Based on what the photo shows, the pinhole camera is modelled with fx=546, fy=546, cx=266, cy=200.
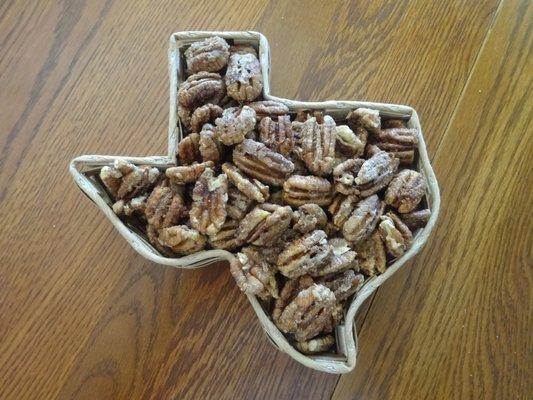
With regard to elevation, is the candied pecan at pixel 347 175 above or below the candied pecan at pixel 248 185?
above

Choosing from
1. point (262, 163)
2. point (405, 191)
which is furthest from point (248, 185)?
point (405, 191)

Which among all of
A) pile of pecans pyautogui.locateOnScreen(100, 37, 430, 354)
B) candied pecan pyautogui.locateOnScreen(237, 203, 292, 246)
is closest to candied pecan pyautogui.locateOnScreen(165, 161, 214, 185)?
pile of pecans pyautogui.locateOnScreen(100, 37, 430, 354)

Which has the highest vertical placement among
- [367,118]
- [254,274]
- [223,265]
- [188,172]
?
[367,118]

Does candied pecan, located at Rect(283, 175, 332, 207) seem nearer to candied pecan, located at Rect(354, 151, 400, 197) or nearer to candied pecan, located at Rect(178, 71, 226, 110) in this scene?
candied pecan, located at Rect(354, 151, 400, 197)

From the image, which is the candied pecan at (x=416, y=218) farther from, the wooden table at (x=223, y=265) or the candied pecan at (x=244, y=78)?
the candied pecan at (x=244, y=78)

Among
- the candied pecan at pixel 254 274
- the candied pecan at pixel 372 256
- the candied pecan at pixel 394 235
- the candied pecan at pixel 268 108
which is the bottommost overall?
the candied pecan at pixel 254 274

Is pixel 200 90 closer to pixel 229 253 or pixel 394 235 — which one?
pixel 229 253

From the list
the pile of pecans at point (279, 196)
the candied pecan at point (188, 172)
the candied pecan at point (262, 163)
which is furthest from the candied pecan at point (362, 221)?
the candied pecan at point (188, 172)
